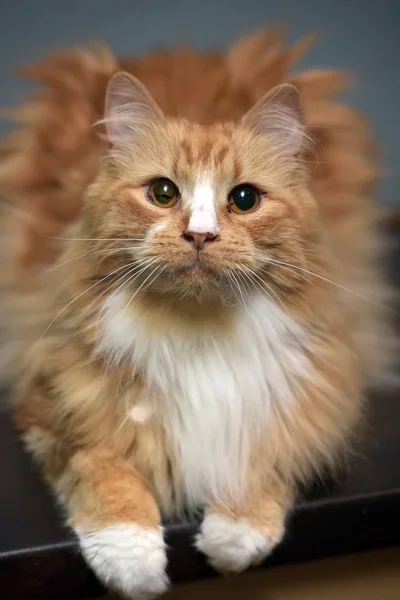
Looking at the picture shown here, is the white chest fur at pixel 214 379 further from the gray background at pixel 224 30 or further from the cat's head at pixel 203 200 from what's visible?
the gray background at pixel 224 30

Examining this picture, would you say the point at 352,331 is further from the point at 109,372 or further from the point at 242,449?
the point at 109,372

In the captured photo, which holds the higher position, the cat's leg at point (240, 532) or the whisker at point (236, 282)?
the whisker at point (236, 282)

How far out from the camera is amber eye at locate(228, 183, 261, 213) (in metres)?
0.91

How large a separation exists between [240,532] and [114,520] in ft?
0.56

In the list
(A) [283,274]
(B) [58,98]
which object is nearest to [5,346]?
(B) [58,98]

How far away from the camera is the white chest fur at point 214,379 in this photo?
37.2 inches

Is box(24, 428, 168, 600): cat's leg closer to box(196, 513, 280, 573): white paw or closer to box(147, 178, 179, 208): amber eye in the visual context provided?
box(196, 513, 280, 573): white paw

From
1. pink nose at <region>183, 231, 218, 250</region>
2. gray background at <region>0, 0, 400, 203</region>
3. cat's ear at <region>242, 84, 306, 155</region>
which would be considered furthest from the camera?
gray background at <region>0, 0, 400, 203</region>

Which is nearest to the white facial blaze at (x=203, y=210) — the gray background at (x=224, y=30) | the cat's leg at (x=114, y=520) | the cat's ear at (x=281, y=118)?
the cat's ear at (x=281, y=118)

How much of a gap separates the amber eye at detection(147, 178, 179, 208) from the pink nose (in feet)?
0.28

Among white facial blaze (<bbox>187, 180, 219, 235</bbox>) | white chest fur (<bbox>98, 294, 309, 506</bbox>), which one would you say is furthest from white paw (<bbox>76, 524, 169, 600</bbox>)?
white facial blaze (<bbox>187, 180, 219, 235</bbox>)

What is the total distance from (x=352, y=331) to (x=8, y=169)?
72 cm

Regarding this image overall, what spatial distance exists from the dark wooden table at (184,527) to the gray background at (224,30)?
2.10 ft


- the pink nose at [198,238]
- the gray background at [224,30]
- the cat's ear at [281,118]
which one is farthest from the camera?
the gray background at [224,30]
